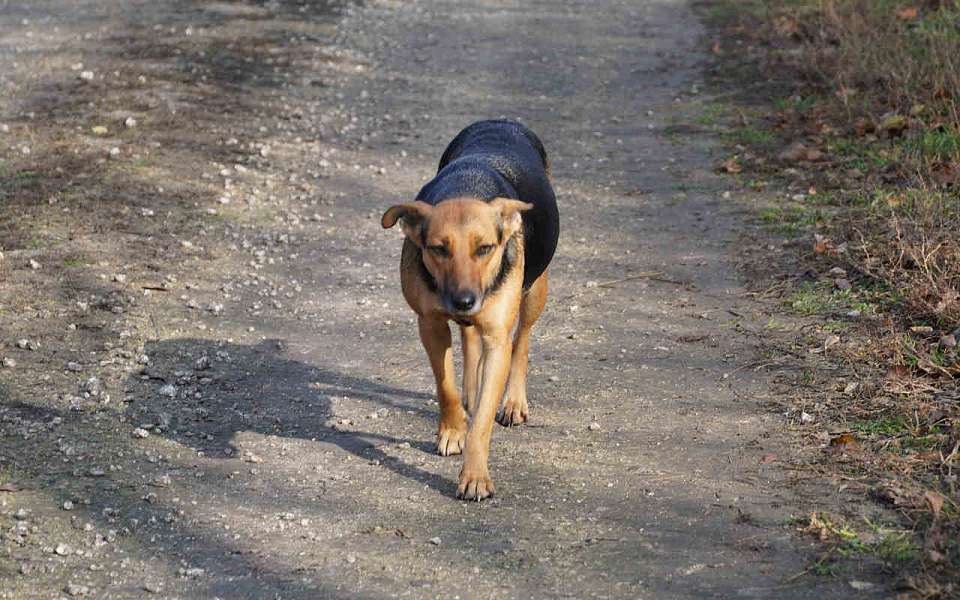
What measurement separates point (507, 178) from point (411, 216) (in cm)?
85

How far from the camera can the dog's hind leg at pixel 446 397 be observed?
6.18 meters

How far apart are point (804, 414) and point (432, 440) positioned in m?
2.03

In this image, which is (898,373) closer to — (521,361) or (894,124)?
(521,361)

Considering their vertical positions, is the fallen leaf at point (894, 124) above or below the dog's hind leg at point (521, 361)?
above

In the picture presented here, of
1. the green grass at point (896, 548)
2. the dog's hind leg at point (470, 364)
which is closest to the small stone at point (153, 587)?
the dog's hind leg at point (470, 364)

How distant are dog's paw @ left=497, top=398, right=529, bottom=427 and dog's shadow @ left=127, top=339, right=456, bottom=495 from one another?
16.6 inches

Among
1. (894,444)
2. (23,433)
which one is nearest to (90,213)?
(23,433)

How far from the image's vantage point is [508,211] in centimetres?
587

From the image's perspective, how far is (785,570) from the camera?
4.98 m

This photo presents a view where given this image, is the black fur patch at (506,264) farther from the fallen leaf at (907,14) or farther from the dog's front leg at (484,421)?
the fallen leaf at (907,14)

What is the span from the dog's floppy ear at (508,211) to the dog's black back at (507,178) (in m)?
Answer: 0.16

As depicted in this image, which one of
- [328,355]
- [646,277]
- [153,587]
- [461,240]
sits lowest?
[328,355]

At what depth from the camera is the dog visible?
5.67 m

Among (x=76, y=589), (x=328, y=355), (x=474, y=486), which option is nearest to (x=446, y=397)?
(x=474, y=486)
